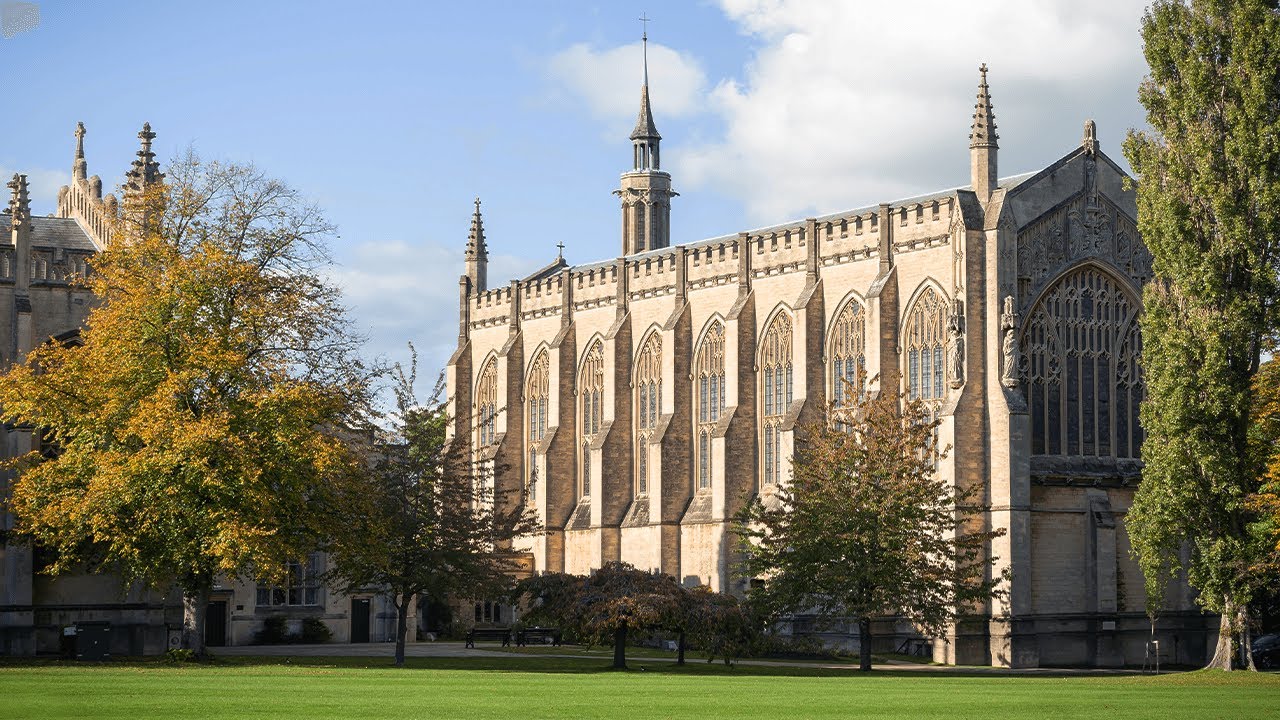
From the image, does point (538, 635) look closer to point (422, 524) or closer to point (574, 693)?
point (422, 524)

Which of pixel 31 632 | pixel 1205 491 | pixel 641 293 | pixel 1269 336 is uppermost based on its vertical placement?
pixel 641 293

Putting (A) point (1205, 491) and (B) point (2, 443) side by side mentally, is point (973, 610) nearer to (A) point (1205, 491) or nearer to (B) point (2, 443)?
(A) point (1205, 491)

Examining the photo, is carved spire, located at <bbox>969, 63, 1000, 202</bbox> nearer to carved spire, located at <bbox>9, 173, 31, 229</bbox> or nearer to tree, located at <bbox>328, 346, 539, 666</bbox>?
tree, located at <bbox>328, 346, 539, 666</bbox>

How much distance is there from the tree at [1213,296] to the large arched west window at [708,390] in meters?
23.7

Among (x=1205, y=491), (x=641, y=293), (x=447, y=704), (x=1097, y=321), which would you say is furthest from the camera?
(x=641, y=293)

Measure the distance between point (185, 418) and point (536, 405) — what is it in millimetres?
37390

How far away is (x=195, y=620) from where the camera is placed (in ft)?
146

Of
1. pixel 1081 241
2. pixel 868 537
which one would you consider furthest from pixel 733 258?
pixel 868 537

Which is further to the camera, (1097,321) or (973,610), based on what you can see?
(1097,321)

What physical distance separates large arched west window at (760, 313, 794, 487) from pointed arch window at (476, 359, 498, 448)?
1875cm

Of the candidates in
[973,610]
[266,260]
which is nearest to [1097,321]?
[973,610]

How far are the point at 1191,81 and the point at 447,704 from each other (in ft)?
90.5

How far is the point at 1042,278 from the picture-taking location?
5662cm

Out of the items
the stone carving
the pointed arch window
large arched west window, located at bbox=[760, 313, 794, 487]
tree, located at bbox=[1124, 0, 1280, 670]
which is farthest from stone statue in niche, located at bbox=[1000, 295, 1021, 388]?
the pointed arch window
